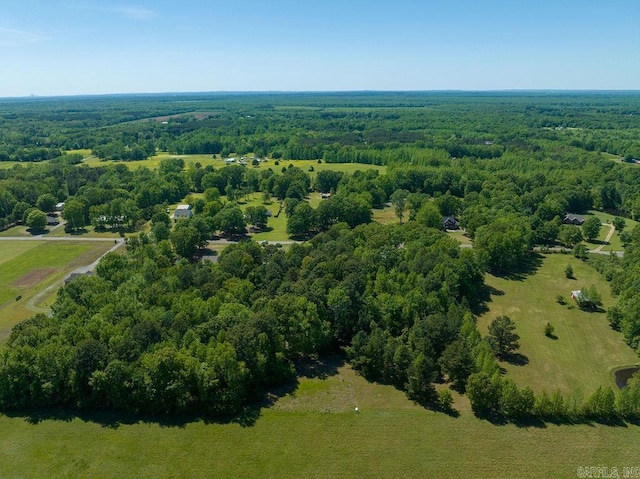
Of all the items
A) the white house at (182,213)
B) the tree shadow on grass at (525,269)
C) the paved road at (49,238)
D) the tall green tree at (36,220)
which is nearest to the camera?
the tree shadow on grass at (525,269)

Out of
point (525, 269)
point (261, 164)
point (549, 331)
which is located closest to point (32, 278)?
point (549, 331)

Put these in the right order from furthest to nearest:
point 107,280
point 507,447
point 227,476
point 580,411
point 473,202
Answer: point 473,202, point 107,280, point 580,411, point 507,447, point 227,476

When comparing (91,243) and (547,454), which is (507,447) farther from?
(91,243)

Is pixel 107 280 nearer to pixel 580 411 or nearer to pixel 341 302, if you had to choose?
pixel 341 302

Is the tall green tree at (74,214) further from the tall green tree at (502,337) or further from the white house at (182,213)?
the tall green tree at (502,337)

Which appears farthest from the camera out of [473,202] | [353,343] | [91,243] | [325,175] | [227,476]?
[325,175]

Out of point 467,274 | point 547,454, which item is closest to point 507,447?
point 547,454

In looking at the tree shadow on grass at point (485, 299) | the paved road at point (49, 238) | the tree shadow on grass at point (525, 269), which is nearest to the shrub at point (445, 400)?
the tree shadow on grass at point (485, 299)

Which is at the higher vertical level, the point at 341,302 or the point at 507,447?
the point at 341,302

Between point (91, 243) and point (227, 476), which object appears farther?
point (91, 243)
